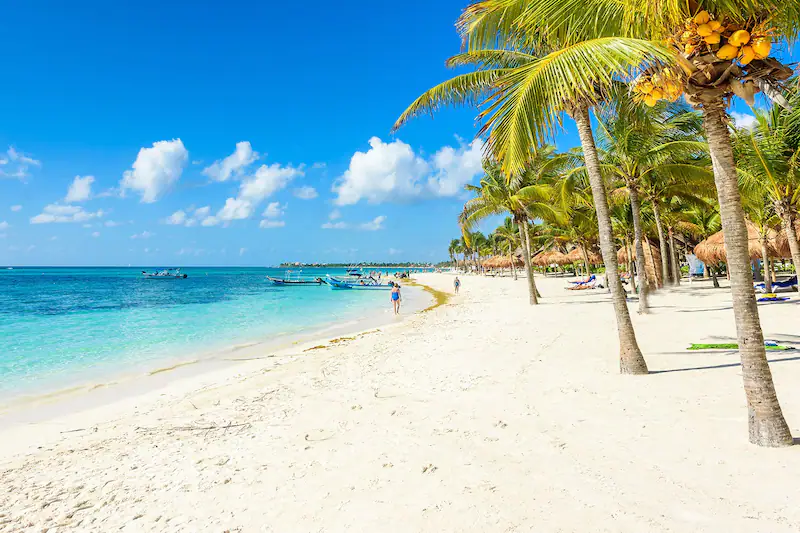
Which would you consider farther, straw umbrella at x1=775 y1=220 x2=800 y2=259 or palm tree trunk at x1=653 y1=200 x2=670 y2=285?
straw umbrella at x1=775 y1=220 x2=800 y2=259

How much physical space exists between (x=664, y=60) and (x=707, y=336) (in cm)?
787

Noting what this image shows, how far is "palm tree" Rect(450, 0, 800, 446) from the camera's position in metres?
3.01

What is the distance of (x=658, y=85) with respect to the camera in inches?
131

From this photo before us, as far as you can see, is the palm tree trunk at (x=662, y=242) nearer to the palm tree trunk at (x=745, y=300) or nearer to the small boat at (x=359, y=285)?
the palm tree trunk at (x=745, y=300)

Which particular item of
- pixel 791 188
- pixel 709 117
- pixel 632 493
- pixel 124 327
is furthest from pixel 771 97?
pixel 124 327

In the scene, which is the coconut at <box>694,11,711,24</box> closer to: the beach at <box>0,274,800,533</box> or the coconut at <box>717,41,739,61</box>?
the coconut at <box>717,41,739,61</box>

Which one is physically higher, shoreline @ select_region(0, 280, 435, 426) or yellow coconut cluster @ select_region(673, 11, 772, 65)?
yellow coconut cluster @ select_region(673, 11, 772, 65)

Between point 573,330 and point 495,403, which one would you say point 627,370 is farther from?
point 573,330

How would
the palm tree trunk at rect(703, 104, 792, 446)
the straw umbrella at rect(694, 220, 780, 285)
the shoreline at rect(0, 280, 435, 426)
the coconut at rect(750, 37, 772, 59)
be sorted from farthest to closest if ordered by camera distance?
the straw umbrella at rect(694, 220, 780, 285) < the shoreline at rect(0, 280, 435, 426) < the palm tree trunk at rect(703, 104, 792, 446) < the coconut at rect(750, 37, 772, 59)

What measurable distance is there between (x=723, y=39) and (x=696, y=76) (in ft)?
0.96

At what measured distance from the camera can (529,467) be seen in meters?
3.55

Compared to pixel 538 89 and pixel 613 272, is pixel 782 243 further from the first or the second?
pixel 538 89

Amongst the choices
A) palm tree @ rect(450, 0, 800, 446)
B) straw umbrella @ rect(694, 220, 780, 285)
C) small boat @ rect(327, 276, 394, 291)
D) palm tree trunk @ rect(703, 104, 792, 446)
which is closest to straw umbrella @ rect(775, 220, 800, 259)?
straw umbrella @ rect(694, 220, 780, 285)

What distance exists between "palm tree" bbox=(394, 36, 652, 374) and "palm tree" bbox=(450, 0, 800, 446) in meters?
0.01
